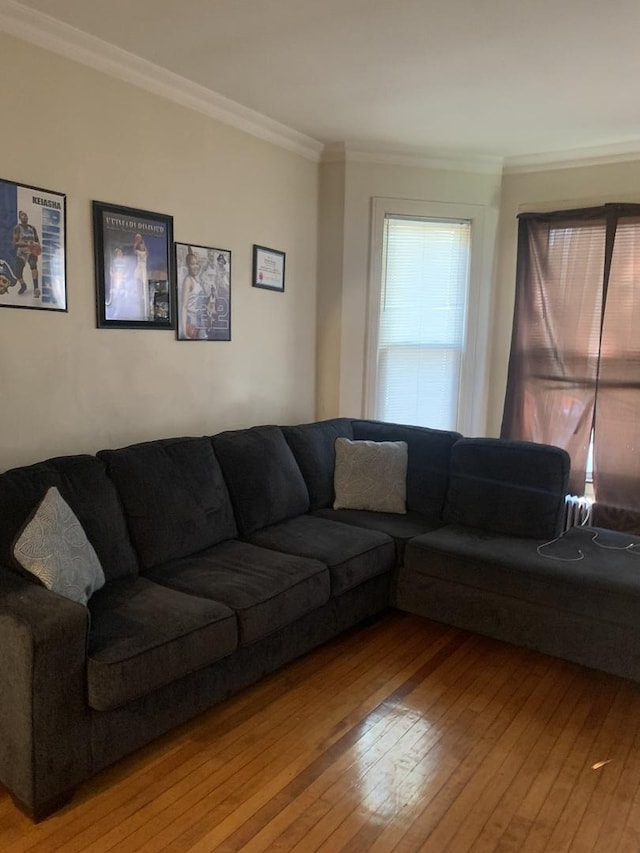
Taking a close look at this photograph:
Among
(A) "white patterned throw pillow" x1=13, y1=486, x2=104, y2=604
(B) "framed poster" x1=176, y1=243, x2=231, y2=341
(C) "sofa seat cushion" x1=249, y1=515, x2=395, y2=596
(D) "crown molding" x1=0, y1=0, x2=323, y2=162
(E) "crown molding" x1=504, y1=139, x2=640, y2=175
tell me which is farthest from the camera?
(E) "crown molding" x1=504, y1=139, x2=640, y2=175

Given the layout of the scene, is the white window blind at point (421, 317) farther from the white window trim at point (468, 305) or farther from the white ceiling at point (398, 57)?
the white ceiling at point (398, 57)

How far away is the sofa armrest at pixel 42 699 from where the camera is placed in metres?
1.74

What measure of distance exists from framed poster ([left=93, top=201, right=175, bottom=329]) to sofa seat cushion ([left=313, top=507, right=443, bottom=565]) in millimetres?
1325

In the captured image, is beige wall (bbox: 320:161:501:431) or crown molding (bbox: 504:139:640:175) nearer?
crown molding (bbox: 504:139:640:175)

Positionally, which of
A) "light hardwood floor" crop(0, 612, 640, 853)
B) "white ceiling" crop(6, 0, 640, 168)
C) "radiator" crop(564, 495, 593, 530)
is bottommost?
"light hardwood floor" crop(0, 612, 640, 853)

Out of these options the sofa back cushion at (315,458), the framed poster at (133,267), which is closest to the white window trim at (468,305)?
the sofa back cushion at (315,458)

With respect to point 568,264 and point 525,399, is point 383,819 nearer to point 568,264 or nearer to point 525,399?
point 525,399

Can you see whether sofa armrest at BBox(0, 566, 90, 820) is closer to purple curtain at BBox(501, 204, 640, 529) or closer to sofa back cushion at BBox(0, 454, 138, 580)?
sofa back cushion at BBox(0, 454, 138, 580)

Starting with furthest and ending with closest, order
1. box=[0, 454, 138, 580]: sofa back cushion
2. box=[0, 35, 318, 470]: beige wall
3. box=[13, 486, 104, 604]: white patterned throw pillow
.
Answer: box=[0, 35, 318, 470]: beige wall < box=[0, 454, 138, 580]: sofa back cushion < box=[13, 486, 104, 604]: white patterned throw pillow

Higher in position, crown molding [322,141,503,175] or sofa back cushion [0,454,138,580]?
crown molding [322,141,503,175]

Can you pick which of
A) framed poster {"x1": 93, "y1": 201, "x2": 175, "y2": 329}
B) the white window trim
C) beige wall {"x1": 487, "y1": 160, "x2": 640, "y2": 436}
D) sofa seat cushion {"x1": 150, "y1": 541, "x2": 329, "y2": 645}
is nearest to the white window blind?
the white window trim

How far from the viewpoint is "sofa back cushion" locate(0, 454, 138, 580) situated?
7.39ft

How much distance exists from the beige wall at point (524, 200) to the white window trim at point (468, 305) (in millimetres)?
80

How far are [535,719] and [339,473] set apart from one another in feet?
5.31
